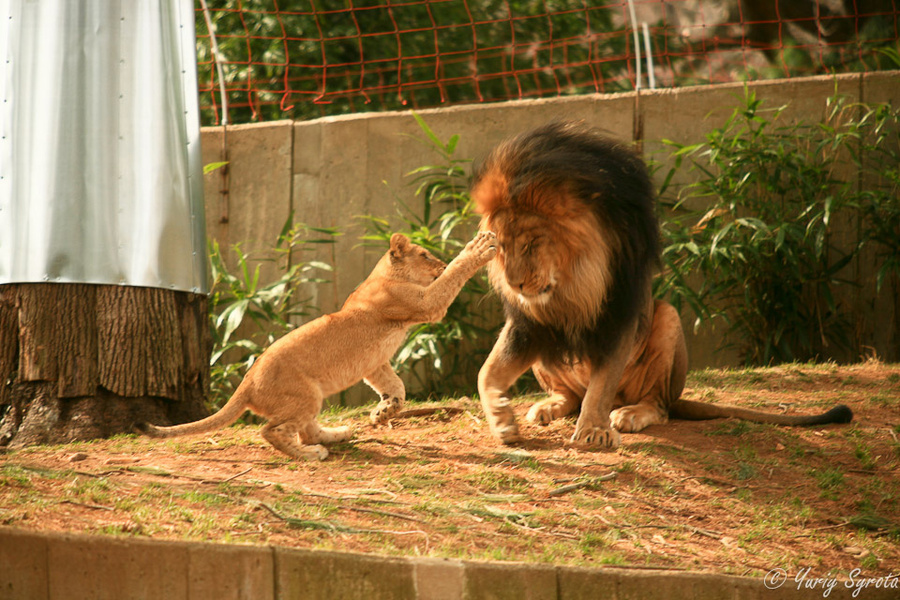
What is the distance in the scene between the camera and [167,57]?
15.7 feet

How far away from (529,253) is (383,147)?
3.35 meters

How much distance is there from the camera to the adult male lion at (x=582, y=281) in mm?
4125

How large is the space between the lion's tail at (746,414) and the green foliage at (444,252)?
2100 millimetres

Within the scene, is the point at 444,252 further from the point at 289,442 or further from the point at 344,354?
the point at 289,442

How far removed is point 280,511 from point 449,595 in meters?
0.76

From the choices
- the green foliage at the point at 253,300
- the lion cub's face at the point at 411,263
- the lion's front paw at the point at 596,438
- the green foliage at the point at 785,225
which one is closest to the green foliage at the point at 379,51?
the green foliage at the point at 253,300

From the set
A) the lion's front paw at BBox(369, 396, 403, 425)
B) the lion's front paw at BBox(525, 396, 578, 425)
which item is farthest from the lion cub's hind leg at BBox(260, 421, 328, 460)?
the lion's front paw at BBox(525, 396, 578, 425)

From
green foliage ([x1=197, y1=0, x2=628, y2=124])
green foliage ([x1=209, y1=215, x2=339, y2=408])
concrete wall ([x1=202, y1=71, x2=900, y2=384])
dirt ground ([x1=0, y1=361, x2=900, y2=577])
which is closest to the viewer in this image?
dirt ground ([x1=0, y1=361, x2=900, y2=577])

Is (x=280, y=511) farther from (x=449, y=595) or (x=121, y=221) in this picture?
(x=121, y=221)

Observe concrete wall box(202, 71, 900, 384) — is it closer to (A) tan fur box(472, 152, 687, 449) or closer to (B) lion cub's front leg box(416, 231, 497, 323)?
(A) tan fur box(472, 152, 687, 449)

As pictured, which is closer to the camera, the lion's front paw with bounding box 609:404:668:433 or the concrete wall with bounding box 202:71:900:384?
the lion's front paw with bounding box 609:404:668:433

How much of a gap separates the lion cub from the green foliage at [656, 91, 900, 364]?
2.25 metres

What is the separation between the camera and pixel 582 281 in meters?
4.21

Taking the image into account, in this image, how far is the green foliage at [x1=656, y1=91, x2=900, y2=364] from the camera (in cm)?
638
